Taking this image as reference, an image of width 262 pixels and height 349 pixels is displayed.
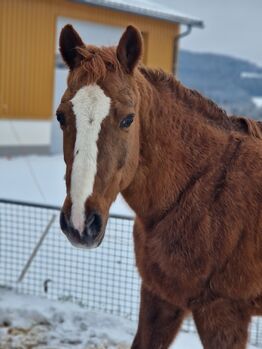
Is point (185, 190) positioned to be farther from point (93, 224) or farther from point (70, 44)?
point (70, 44)

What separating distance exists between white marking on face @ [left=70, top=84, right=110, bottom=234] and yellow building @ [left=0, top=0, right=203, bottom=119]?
10.1 metres

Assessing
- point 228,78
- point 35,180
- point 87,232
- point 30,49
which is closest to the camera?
point 87,232

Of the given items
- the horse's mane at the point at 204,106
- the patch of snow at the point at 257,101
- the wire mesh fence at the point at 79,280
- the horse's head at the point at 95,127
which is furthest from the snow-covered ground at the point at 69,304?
the patch of snow at the point at 257,101

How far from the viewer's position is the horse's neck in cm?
278

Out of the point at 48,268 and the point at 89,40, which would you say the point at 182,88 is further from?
the point at 89,40

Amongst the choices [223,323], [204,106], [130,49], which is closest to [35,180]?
[204,106]

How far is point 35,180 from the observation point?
9805 millimetres

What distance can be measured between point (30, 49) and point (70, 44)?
1036 centimetres

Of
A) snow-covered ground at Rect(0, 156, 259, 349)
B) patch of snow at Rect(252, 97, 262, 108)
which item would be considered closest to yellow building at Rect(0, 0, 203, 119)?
snow-covered ground at Rect(0, 156, 259, 349)

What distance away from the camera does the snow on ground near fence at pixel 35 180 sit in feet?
27.2

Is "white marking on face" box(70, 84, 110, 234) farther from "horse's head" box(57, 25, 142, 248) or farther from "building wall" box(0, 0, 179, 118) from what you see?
"building wall" box(0, 0, 179, 118)

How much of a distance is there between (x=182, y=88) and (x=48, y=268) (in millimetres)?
2762

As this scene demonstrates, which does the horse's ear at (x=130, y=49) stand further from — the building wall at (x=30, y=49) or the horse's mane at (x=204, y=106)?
the building wall at (x=30, y=49)

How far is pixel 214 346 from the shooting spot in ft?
9.25
